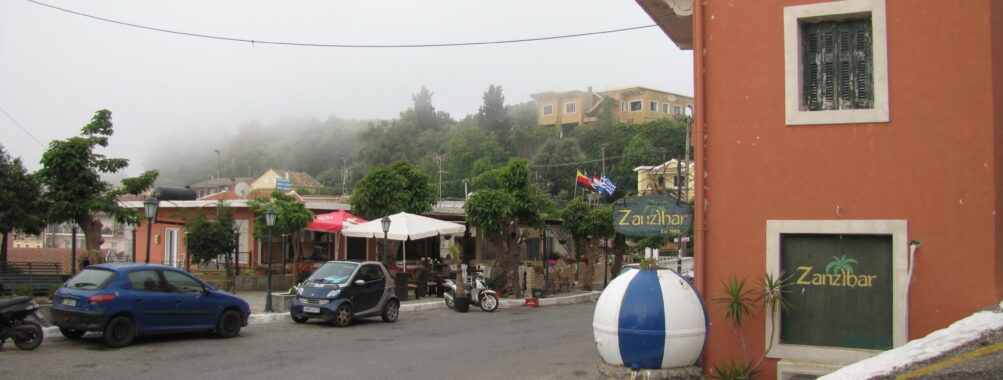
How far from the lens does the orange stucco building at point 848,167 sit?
7.66 meters

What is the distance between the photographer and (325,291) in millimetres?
17625

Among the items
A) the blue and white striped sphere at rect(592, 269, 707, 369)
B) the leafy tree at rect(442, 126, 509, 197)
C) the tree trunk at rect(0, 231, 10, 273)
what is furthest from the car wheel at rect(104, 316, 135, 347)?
the leafy tree at rect(442, 126, 509, 197)

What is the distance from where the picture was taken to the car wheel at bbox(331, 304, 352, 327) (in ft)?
57.6

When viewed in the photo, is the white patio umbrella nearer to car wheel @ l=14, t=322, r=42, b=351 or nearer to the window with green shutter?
car wheel @ l=14, t=322, r=42, b=351

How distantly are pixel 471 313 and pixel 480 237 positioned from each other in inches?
522

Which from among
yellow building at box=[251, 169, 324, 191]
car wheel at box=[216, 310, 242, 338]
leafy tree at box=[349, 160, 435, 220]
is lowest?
car wheel at box=[216, 310, 242, 338]

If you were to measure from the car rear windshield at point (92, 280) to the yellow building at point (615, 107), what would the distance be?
4089 inches

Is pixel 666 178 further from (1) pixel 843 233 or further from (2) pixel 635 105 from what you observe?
(2) pixel 635 105

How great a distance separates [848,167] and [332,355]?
28.5 ft

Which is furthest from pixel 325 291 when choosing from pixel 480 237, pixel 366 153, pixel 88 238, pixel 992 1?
pixel 366 153

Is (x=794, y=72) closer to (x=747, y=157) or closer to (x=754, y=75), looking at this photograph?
(x=754, y=75)

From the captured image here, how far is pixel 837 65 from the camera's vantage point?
8.29m

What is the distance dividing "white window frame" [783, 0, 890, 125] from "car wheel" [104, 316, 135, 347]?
10.9 meters

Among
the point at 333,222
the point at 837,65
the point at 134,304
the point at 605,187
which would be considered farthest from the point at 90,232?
the point at 605,187
